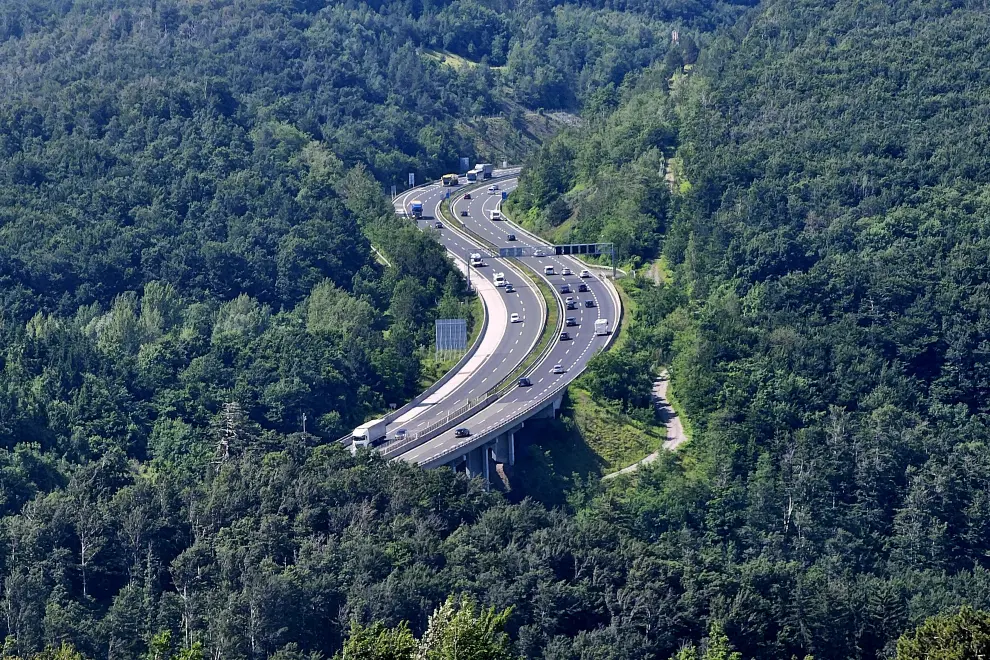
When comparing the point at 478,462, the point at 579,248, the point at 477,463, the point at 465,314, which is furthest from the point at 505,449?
the point at 579,248

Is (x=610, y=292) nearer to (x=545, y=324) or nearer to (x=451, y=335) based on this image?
(x=545, y=324)

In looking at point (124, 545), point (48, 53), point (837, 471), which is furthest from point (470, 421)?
point (48, 53)

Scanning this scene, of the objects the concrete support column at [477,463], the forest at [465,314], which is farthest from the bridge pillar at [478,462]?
the forest at [465,314]

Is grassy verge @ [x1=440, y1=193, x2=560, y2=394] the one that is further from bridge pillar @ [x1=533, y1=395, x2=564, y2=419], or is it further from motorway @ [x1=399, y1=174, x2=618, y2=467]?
bridge pillar @ [x1=533, y1=395, x2=564, y2=419]

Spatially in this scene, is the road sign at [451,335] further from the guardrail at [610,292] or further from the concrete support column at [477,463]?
the concrete support column at [477,463]

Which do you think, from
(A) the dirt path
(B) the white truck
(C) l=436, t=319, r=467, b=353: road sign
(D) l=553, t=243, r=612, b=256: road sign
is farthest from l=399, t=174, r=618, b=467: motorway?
(C) l=436, t=319, r=467, b=353: road sign

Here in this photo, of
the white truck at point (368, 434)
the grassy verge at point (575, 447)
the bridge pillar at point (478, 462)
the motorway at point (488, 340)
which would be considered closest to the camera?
the white truck at point (368, 434)
